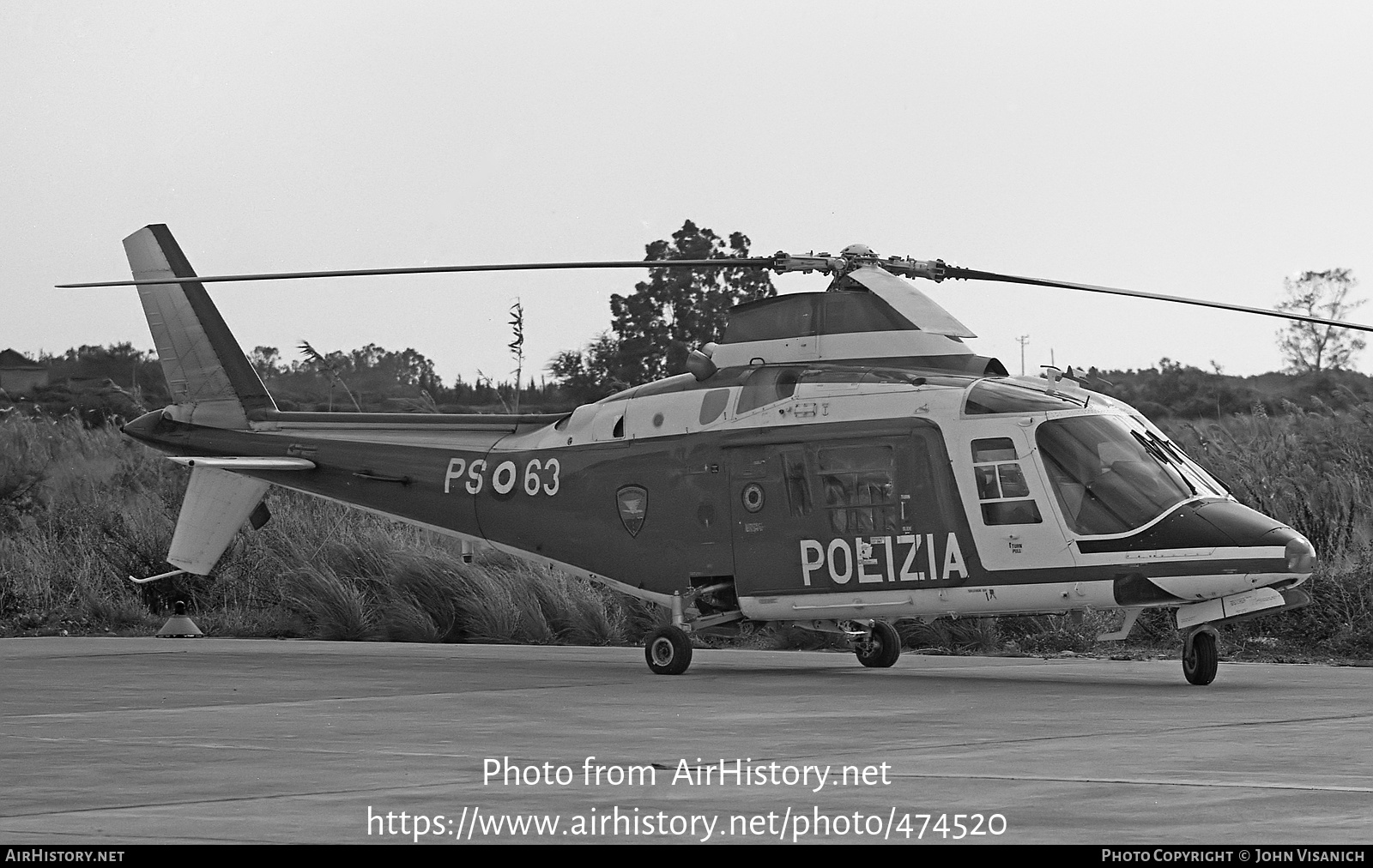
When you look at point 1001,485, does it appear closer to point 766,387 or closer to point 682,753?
point 766,387

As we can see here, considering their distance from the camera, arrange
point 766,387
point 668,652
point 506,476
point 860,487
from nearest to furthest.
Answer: point 860,487 < point 668,652 < point 766,387 < point 506,476

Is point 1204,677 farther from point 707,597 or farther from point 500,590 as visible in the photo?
point 500,590

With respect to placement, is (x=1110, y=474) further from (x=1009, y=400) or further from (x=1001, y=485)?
(x=1009, y=400)

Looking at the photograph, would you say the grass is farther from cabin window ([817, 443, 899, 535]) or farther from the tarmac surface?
cabin window ([817, 443, 899, 535])

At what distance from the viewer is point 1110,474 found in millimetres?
12594

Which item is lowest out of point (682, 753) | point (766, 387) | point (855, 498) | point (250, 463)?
point (682, 753)

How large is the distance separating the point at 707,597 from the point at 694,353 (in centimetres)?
213

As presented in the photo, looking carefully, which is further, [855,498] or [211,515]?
[211,515]

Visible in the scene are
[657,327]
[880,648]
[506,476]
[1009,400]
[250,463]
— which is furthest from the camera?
[657,327]

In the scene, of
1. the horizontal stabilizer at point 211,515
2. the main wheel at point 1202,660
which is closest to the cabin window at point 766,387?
the main wheel at point 1202,660

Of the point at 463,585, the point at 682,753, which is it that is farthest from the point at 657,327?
the point at 682,753

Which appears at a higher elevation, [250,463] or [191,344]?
[191,344]

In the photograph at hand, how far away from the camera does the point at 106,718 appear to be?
10.2 meters

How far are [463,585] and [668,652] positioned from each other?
18.4 ft
